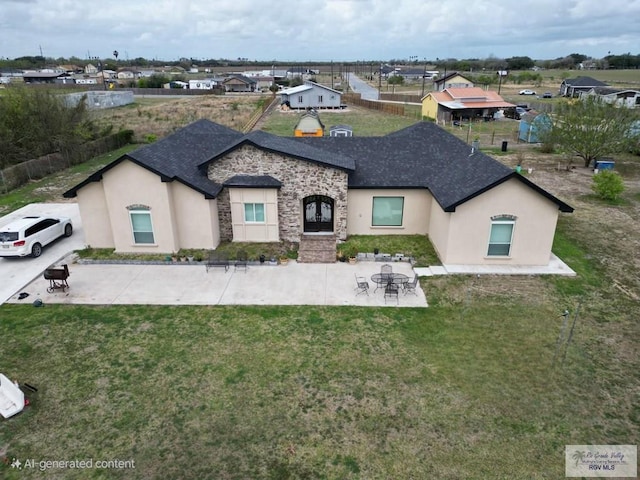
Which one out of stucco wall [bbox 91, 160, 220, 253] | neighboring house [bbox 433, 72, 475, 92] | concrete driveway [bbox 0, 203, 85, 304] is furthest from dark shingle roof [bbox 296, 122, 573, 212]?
neighboring house [bbox 433, 72, 475, 92]

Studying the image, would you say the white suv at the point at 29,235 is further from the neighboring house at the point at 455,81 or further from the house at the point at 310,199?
the neighboring house at the point at 455,81

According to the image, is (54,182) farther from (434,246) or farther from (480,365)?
(480,365)

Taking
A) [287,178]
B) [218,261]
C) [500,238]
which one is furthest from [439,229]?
[218,261]

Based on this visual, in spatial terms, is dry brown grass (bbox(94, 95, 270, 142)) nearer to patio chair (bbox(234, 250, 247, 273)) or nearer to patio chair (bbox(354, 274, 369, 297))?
patio chair (bbox(234, 250, 247, 273))

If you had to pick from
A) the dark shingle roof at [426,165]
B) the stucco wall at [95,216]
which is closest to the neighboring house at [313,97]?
the dark shingle roof at [426,165]

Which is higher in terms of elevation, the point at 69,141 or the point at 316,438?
the point at 69,141

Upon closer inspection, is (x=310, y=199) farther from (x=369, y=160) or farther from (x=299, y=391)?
(x=299, y=391)

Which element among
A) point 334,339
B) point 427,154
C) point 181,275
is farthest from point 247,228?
point 427,154
